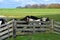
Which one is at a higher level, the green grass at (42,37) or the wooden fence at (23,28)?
the wooden fence at (23,28)

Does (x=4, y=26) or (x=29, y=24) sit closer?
(x=4, y=26)

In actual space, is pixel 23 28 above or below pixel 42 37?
above

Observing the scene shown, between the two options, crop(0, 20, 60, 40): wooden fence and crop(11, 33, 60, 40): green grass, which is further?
crop(0, 20, 60, 40): wooden fence

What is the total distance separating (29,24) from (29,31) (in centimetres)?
63

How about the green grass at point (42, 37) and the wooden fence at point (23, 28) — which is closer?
the green grass at point (42, 37)

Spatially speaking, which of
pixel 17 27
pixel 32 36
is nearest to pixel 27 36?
pixel 32 36

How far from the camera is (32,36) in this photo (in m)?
17.3

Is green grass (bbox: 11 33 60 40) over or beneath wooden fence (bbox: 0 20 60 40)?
beneath

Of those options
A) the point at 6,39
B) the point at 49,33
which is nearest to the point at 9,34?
the point at 6,39

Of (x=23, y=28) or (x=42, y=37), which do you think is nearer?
(x=42, y=37)

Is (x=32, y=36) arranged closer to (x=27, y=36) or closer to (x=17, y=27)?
(x=27, y=36)

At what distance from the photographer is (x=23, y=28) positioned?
18141mm

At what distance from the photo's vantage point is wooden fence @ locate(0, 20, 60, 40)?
1706 cm

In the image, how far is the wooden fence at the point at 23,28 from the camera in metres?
17.1
